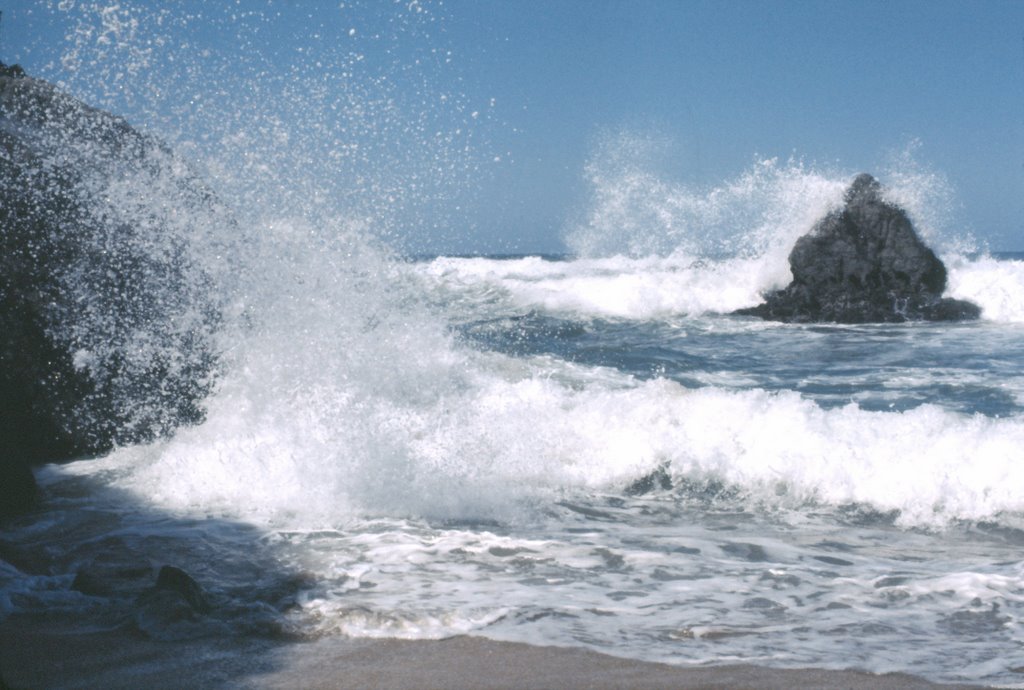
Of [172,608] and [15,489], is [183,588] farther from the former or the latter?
[15,489]

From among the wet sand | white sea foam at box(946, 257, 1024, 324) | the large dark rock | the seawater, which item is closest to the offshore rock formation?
the seawater

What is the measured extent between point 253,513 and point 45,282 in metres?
2.88

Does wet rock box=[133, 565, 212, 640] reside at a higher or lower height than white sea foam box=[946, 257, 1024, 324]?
lower

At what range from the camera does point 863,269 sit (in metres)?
16.4

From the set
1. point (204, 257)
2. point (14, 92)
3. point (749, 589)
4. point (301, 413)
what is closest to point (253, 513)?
point (301, 413)

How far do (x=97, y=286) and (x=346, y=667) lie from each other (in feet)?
16.0

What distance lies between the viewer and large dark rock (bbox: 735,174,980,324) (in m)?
15.9

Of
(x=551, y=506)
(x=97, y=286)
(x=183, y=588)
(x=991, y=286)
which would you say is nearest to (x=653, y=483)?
(x=551, y=506)

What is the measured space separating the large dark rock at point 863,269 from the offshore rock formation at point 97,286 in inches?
470

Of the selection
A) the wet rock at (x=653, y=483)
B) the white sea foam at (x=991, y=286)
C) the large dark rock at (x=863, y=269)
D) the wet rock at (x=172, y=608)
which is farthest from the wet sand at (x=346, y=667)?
the white sea foam at (x=991, y=286)

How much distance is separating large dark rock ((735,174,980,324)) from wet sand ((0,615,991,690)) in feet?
46.5

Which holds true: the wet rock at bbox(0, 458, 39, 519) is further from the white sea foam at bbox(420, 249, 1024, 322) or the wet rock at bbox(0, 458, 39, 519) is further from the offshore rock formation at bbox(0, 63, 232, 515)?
the white sea foam at bbox(420, 249, 1024, 322)

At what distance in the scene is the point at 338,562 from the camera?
3604 mm

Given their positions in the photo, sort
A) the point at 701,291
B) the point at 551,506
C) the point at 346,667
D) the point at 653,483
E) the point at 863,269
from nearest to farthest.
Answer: the point at 346,667 → the point at 551,506 → the point at 653,483 → the point at 863,269 → the point at 701,291
